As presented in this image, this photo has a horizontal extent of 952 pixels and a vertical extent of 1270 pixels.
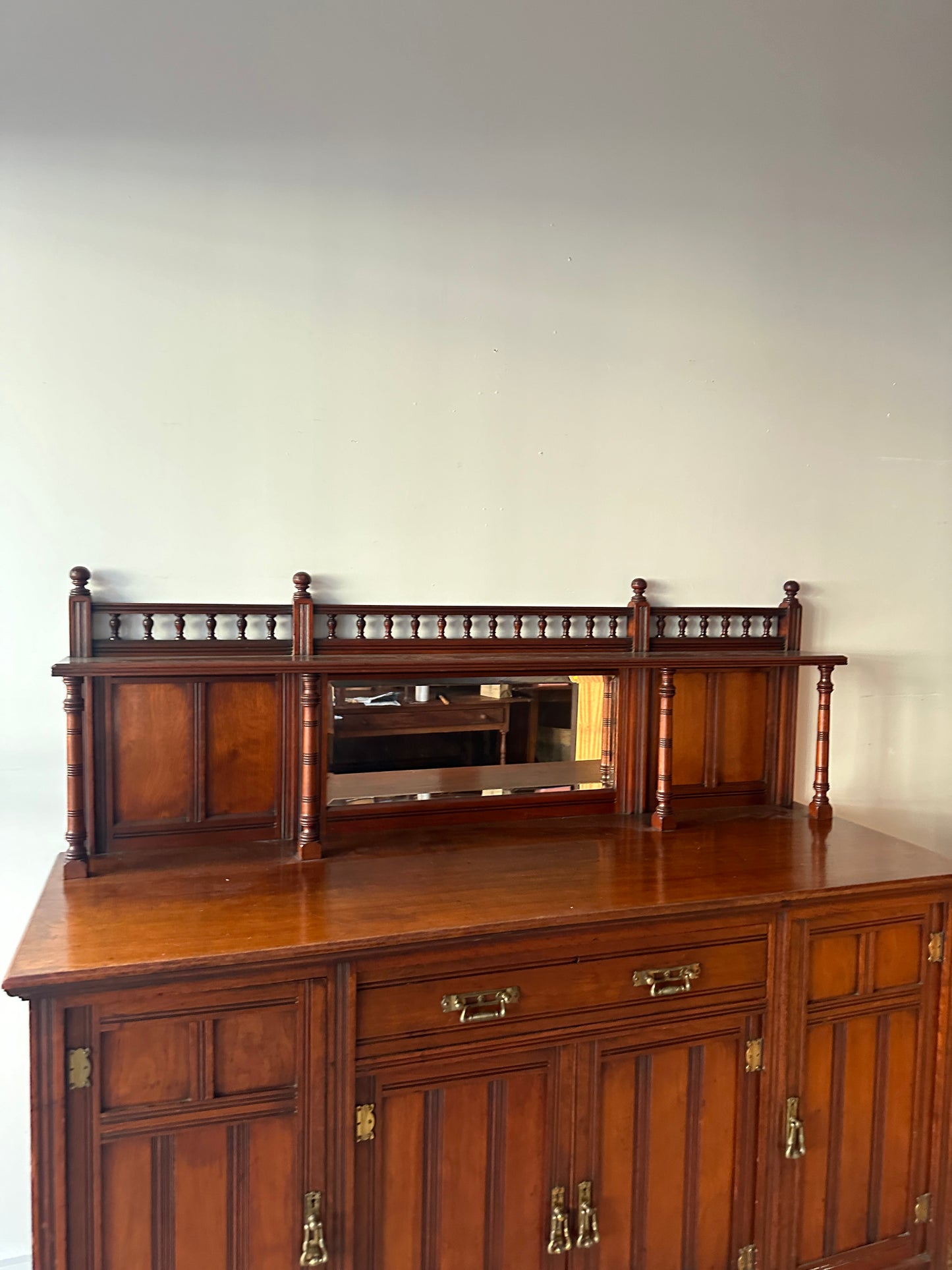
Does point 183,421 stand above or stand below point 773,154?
below

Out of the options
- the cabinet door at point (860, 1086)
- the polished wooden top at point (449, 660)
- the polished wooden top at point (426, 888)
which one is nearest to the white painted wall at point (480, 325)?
the polished wooden top at point (449, 660)

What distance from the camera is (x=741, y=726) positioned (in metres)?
2.32

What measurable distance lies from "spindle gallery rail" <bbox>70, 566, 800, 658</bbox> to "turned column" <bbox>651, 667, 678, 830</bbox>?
14cm

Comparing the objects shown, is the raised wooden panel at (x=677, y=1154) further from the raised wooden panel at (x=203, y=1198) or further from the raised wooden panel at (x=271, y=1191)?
the raised wooden panel at (x=203, y=1198)

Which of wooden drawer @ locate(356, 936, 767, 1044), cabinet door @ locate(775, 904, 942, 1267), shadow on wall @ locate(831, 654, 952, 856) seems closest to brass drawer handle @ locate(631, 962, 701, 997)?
wooden drawer @ locate(356, 936, 767, 1044)

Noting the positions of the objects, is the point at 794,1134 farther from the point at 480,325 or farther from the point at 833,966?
the point at 480,325

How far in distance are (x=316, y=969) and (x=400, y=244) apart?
160 cm

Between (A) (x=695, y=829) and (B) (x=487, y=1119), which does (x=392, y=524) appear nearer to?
(A) (x=695, y=829)

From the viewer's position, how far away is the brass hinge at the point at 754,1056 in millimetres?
1751

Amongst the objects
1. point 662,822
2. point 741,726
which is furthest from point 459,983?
point 741,726

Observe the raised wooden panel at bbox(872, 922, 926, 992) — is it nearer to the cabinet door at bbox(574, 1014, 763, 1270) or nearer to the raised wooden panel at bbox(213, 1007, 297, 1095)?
the cabinet door at bbox(574, 1014, 763, 1270)

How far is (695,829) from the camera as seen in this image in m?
2.14

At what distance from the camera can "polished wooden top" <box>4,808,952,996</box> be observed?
1412 millimetres

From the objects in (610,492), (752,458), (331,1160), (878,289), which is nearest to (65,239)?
(610,492)
